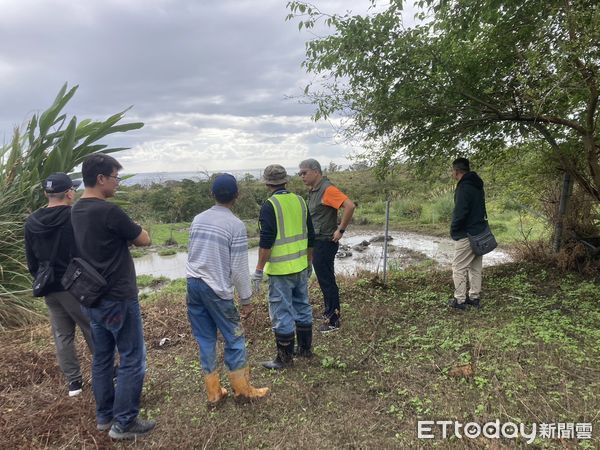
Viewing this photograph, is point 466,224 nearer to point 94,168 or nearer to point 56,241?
point 94,168

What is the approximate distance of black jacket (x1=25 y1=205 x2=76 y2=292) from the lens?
10.6ft

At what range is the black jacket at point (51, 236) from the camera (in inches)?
127

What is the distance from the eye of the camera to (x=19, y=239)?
17.5 feet

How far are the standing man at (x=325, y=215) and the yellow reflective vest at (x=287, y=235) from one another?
0.64m

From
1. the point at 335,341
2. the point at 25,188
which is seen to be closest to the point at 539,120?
the point at 335,341

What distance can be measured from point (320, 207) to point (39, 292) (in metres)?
2.66

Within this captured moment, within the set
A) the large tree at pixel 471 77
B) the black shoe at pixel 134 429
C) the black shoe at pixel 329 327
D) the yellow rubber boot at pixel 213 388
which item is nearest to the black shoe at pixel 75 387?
the black shoe at pixel 134 429

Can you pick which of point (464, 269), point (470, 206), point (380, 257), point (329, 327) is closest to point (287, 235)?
point (329, 327)

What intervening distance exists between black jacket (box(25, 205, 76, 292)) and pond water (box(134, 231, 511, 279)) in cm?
667

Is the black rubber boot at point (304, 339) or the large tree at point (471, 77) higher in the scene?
the large tree at point (471, 77)

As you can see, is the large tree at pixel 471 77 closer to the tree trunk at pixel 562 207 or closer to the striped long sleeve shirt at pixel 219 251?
the tree trunk at pixel 562 207

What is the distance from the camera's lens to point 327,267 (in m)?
4.45

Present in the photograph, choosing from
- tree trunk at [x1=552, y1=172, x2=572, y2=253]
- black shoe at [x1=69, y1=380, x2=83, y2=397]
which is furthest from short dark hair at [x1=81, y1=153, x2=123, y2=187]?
tree trunk at [x1=552, y1=172, x2=572, y2=253]

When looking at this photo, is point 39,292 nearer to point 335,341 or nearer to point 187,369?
point 187,369
